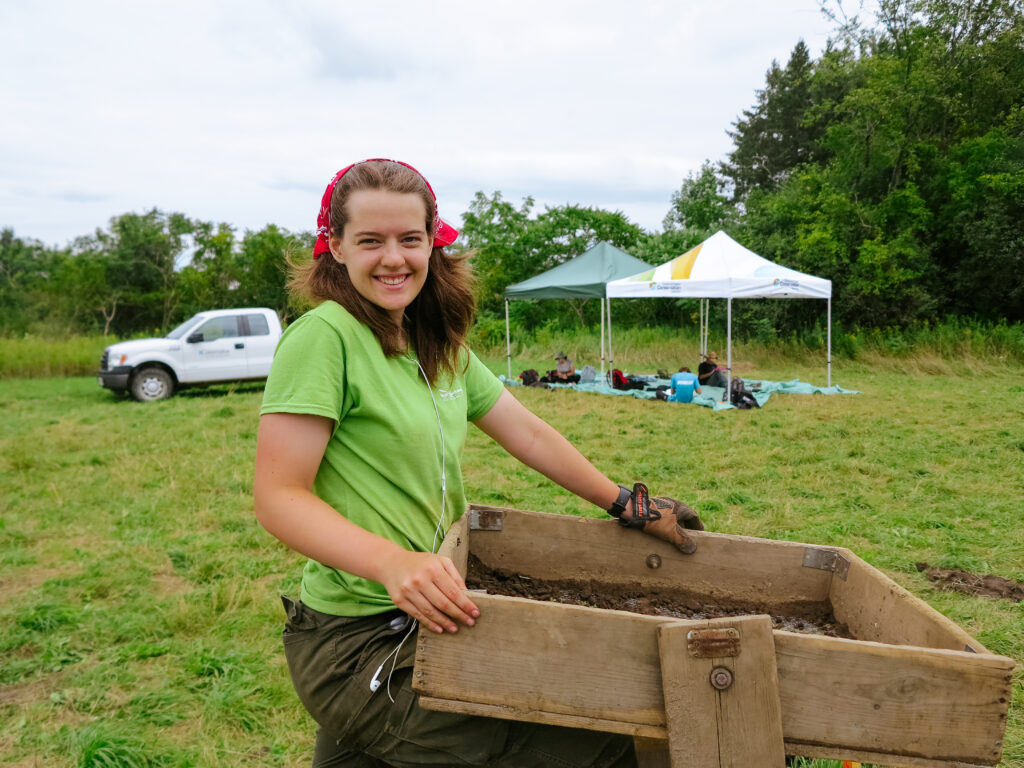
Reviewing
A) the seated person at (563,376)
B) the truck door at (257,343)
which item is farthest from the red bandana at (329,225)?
the truck door at (257,343)

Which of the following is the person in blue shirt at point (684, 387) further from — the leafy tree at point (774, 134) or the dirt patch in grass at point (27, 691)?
the leafy tree at point (774, 134)

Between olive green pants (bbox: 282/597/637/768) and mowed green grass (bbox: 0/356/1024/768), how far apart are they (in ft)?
4.53

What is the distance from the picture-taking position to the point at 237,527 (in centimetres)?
550

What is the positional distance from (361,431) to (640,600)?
0.94 m

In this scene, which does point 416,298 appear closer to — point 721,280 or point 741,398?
point 741,398

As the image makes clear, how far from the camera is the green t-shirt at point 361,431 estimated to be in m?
1.49

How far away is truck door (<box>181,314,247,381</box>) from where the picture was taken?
13930 mm

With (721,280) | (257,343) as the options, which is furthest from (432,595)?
(257,343)

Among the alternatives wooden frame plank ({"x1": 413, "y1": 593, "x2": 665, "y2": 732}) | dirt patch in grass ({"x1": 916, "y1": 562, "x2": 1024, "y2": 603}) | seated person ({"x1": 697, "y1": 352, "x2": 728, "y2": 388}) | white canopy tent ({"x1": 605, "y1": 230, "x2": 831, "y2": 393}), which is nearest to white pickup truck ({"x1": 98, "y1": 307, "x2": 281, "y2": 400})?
white canopy tent ({"x1": 605, "y1": 230, "x2": 831, "y2": 393})

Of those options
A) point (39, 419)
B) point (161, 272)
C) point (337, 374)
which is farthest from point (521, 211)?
point (337, 374)

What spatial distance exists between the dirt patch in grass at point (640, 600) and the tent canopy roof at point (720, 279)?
10.2 m

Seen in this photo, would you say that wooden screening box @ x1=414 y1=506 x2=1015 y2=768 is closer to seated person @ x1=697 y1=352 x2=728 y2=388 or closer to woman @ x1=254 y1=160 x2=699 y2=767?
woman @ x1=254 y1=160 x2=699 y2=767

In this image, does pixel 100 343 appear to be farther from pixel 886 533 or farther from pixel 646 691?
pixel 646 691

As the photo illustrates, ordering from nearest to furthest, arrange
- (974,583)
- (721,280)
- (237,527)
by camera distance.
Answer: (974,583) < (237,527) < (721,280)
